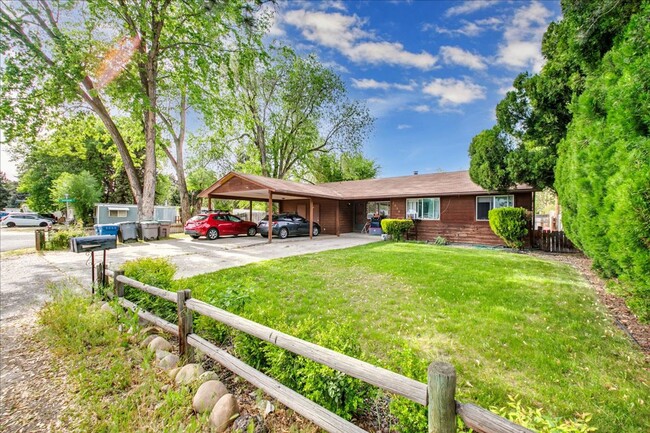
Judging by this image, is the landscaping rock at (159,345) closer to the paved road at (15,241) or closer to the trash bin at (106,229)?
the trash bin at (106,229)

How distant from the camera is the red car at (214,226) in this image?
14.0 m

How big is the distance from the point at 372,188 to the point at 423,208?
4.32 meters

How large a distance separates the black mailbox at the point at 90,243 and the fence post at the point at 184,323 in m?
2.43

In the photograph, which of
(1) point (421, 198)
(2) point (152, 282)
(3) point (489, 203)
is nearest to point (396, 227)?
(1) point (421, 198)

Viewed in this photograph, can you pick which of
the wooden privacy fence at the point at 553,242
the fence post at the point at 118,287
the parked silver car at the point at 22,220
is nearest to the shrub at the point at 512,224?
the wooden privacy fence at the point at 553,242

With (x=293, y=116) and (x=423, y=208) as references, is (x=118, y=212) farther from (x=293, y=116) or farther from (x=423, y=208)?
(x=423, y=208)

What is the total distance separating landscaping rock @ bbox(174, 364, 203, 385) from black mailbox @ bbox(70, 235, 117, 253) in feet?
9.50

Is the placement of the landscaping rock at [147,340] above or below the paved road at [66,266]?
below

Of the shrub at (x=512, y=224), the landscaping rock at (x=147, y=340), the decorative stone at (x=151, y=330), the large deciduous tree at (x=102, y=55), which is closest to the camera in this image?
the landscaping rock at (x=147, y=340)

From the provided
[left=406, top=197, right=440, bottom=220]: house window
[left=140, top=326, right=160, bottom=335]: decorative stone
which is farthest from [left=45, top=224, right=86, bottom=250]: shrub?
[left=406, top=197, right=440, bottom=220]: house window

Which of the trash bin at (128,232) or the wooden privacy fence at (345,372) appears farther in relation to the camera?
the trash bin at (128,232)

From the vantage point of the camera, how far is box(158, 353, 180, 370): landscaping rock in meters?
2.92

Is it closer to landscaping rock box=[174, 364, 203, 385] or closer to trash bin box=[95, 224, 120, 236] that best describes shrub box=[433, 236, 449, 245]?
landscaping rock box=[174, 364, 203, 385]

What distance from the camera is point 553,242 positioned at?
10.8 meters
